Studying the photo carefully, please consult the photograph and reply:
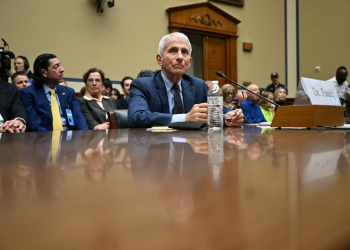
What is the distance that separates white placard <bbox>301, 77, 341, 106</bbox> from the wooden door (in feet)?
15.4

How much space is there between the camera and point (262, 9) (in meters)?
6.75

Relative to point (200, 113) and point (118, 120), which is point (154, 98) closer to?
point (118, 120)

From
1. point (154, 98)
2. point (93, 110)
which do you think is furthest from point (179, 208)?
point (93, 110)

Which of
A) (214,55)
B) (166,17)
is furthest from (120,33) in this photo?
(214,55)

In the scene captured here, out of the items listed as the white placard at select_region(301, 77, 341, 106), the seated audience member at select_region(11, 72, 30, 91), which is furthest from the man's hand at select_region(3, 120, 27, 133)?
the seated audience member at select_region(11, 72, 30, 91)

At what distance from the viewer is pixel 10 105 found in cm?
214

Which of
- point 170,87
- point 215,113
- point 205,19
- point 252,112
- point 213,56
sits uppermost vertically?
point 205,19

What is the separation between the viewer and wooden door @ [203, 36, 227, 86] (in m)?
6.17

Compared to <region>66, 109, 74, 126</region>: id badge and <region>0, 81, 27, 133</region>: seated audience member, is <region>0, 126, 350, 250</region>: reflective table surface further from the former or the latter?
<region>66, 109, 74, 126</region>: id badge

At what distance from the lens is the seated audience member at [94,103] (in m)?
3.02

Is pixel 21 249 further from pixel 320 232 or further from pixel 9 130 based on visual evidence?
pixel 9 130

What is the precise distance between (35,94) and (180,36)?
48.8 inches

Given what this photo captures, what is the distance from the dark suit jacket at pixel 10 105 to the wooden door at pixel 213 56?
4349mm

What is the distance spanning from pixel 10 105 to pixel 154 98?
3.44 feet
